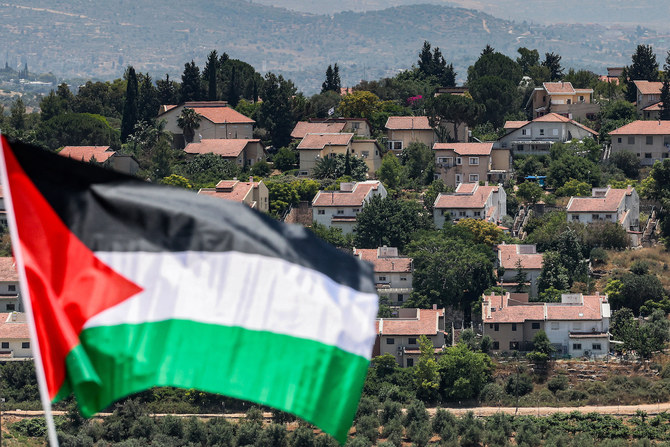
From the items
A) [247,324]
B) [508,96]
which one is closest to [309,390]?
[247,324]

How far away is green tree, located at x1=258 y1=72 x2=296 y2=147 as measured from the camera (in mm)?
89938

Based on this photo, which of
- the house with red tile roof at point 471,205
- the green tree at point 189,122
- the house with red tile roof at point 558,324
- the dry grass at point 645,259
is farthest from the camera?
the green tree at point 189,122

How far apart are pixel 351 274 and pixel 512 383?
48.3 meters

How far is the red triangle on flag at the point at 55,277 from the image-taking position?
11.9 meters

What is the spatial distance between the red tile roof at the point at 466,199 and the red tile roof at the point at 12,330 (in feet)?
68.2

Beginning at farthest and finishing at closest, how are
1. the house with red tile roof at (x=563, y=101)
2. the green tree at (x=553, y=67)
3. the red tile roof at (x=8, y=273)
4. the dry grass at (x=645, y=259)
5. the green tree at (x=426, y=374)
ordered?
the green tree at (x=553, y=67)
the house with red tile roof at (x=563, y=101)
the red tile roof at (x=8, y=273)
the dry grass at (x=645, y=259)
the green tree at (x=426, y=374)

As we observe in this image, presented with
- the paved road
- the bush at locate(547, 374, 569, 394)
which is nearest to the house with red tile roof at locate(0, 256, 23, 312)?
the paved road

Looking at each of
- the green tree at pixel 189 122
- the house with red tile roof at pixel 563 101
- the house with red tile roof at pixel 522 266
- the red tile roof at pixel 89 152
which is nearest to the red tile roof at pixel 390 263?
the house with red tile roof at pixel 522 266

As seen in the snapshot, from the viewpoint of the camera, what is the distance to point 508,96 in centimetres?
9262

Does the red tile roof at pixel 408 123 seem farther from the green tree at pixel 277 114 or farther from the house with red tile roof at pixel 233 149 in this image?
the house with red tile roof at pixel 233 149

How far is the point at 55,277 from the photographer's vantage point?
1206cm

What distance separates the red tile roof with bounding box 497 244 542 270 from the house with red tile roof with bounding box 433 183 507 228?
15.2 ft

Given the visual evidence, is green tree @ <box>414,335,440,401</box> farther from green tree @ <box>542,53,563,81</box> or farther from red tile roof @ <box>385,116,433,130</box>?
green tree @ <box>542,53,563,81</box>

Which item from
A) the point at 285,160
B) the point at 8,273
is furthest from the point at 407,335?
the point at 285,160
